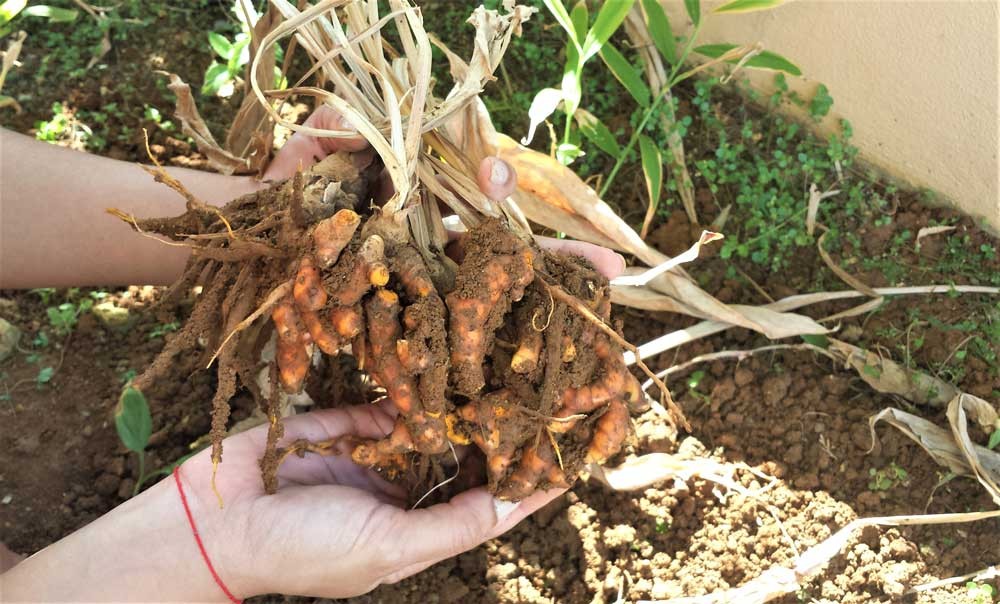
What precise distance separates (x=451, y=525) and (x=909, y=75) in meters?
1.16

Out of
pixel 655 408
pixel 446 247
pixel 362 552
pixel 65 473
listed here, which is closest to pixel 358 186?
pixel 446 247

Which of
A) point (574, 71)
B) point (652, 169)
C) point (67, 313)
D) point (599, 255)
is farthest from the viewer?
point (67, 313)

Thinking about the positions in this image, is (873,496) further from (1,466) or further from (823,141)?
(1,466)

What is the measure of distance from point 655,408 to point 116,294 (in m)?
1.10

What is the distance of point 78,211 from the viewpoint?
1.39 meters

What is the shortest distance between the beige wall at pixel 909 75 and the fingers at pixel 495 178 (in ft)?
2.35

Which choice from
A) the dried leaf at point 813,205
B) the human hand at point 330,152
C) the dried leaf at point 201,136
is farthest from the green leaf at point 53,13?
the dried leaf at point 813,205

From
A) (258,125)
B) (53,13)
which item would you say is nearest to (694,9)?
(258,125)

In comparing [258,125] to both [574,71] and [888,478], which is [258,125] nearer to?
[574,71]

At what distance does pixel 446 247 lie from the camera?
121 centimetres

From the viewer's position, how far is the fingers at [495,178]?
112 cm

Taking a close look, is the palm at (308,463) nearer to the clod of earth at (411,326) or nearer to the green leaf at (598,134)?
the clod of earth at (411,326)

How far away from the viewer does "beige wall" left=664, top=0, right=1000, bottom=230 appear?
1414 millimetres

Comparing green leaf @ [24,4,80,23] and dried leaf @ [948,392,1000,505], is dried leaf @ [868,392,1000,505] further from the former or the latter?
green leaf @ [24,4,80,23]
